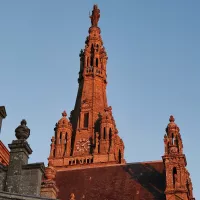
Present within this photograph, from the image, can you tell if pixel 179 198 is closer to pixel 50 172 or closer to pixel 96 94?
pixel 50 172

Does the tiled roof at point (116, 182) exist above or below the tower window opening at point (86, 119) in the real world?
below

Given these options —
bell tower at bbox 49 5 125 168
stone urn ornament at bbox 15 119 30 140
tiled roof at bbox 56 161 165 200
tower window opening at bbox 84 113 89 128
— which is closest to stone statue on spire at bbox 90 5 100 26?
bell tower at bbox 49 5 125 168

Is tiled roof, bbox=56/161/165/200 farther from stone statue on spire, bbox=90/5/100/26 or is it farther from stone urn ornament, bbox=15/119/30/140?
stone statue on spire, bbox=90/5/100/26

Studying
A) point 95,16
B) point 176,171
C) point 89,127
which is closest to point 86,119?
point 89,127

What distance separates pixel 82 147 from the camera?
2253 inches

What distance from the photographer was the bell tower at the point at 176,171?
3688 cm

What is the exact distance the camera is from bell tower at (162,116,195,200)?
36.9 metres

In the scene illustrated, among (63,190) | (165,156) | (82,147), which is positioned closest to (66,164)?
(82,147)

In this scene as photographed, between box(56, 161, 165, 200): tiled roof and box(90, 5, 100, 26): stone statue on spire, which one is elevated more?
box(90, 5, 100, 26): stone statue on spire

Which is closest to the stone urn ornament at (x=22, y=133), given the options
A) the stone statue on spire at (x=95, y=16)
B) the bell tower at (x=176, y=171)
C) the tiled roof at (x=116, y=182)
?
the bell tower at (x=176, y=171)

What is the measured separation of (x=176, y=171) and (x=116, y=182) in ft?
18.2

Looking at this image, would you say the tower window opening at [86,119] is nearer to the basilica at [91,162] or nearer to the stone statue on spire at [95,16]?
the basilica at [91,162]

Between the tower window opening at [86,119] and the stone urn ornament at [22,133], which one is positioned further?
the tower window opening at [86,119]

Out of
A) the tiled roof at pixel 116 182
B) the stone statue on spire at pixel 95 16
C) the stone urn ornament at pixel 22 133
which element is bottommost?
the stone urn ornament at pixel 22 133
